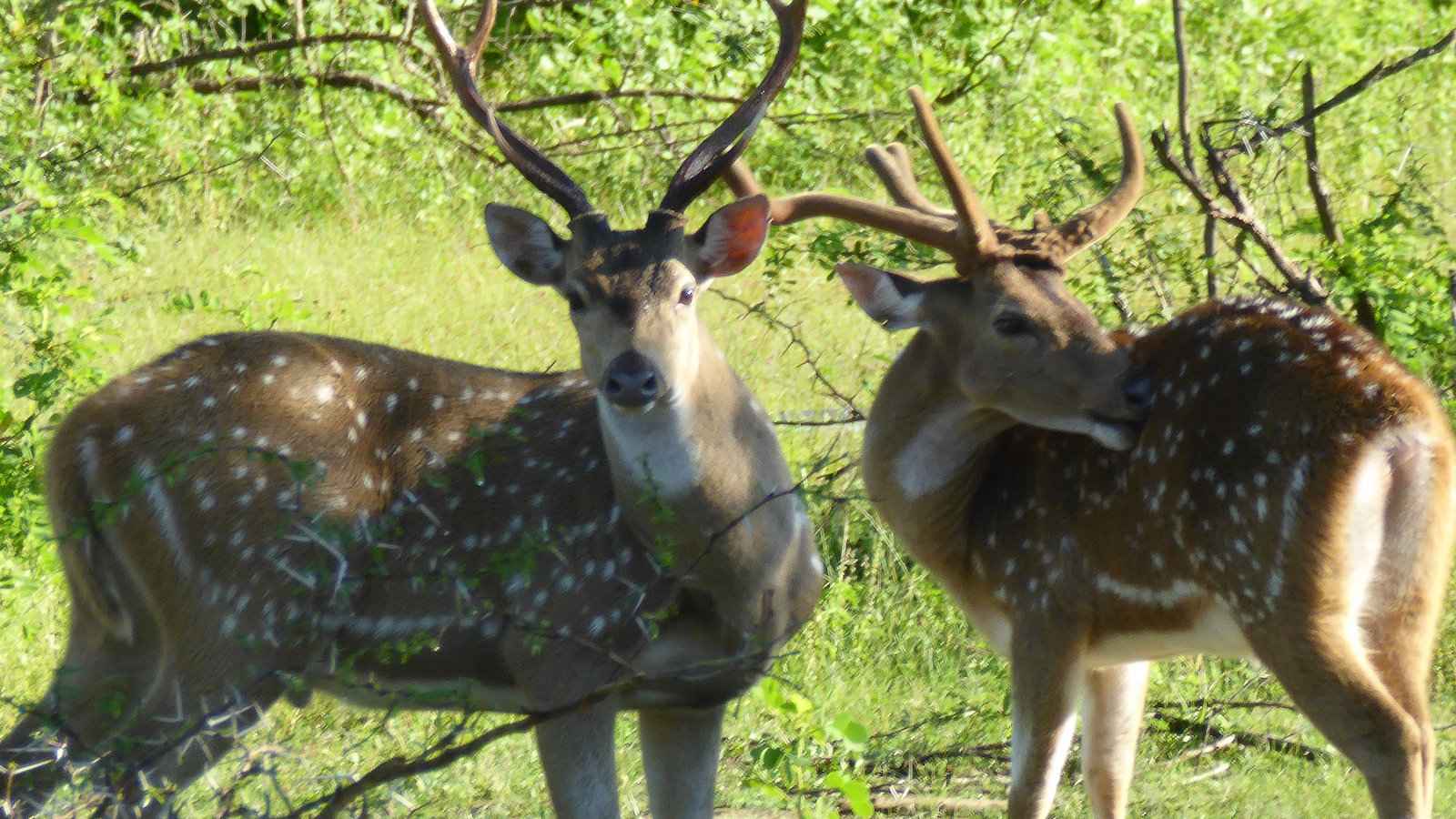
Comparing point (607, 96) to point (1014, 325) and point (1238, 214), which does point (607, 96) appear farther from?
point (1014, 325)

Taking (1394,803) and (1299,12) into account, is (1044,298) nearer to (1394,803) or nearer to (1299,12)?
(1394,803)

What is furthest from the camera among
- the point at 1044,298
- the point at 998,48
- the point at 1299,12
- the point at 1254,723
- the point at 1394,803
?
the point at 1299,12

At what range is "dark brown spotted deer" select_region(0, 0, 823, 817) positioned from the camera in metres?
5.27

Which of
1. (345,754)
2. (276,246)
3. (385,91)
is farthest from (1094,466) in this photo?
(276,246)

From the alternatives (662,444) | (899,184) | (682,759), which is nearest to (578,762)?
(682,759)

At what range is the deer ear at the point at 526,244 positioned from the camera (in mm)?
5727

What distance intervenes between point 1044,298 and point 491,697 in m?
1.94

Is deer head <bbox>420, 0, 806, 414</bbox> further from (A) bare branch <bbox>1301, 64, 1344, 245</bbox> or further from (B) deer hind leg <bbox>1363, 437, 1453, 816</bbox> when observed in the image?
(A) bare branch <bbox>1301, 64, 1344, 245</bbox>

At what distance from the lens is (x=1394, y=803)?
492 centimetres

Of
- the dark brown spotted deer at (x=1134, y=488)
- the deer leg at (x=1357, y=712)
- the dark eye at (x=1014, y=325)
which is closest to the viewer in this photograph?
the deer leg at (x=1357, y=712)

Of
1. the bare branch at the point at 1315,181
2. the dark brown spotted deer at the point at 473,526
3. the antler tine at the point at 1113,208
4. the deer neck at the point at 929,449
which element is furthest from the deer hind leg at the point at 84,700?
the bare branch at the point at 1315,181

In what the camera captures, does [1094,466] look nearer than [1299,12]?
Yes

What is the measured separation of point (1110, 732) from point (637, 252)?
1984 mm

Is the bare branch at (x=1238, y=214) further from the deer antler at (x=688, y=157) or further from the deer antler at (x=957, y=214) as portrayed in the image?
the deer antler at (x=688, y=157)
